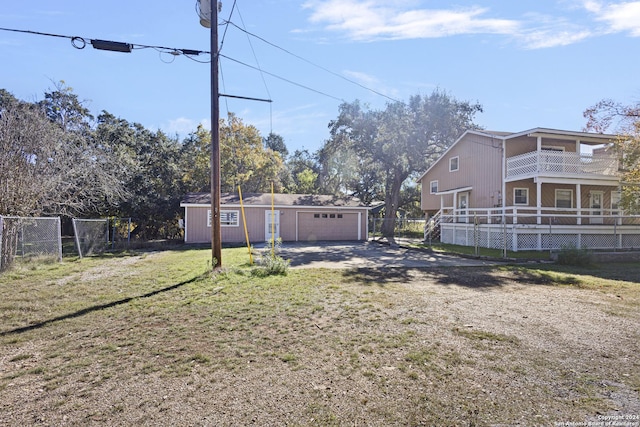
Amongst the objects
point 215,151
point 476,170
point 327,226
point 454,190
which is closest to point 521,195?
point 476,170

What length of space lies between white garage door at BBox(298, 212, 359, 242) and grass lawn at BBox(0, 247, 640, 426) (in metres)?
14.7

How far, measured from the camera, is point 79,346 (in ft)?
13.7

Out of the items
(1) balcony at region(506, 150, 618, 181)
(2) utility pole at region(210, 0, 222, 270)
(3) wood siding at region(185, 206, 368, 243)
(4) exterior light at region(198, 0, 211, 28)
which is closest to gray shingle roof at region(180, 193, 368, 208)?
(3) wood siding at region(185, 206, 368, 243)

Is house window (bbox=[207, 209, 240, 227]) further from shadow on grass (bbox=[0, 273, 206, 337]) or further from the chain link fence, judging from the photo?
shadow on grass (bbox=[0, 273, 206, 337])

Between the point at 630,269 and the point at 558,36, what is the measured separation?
7.73m

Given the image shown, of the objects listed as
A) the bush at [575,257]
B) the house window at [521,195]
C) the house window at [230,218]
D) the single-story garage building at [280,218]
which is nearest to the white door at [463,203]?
the house window at [521,195]

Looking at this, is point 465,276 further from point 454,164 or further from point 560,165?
point 454,164

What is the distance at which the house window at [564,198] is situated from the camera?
61.6 ft

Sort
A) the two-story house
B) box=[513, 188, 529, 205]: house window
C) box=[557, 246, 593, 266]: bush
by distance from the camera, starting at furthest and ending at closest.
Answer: box=[513, 188, 529, 205]: house window → the two-story house → box=[557, 246, 593, 266]: bush

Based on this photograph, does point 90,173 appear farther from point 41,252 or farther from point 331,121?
point 331,121

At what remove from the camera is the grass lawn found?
9.04 ft

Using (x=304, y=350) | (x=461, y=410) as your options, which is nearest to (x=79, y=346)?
(x=304, y=350)

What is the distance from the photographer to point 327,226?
73.8ft

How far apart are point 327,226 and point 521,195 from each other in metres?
11.2
